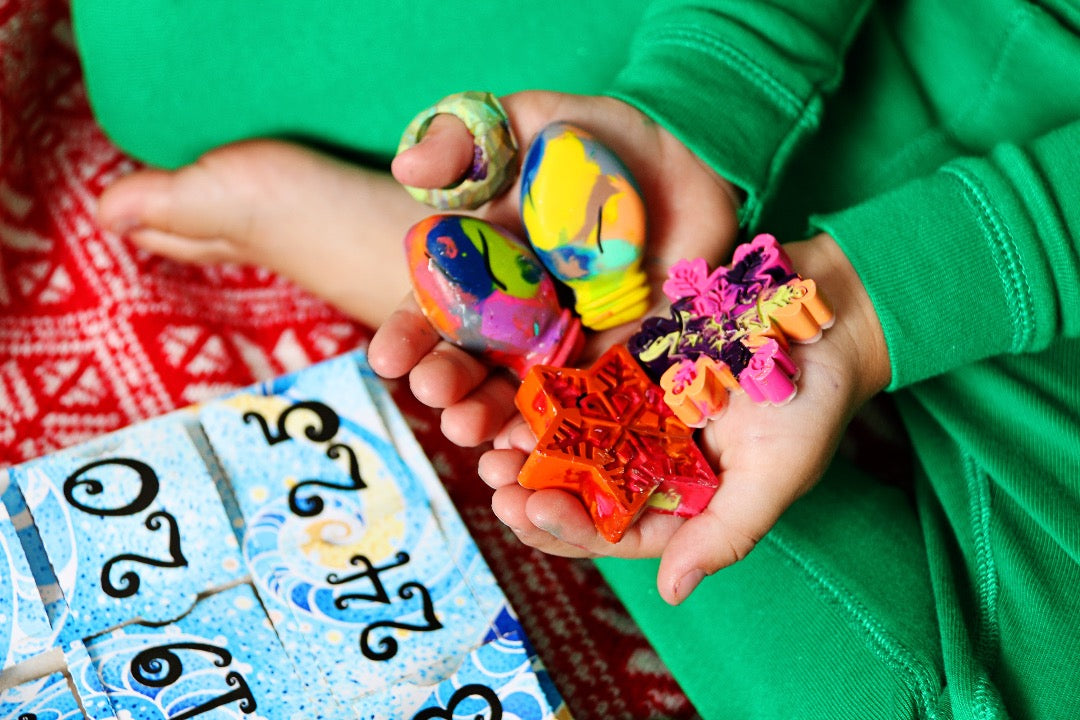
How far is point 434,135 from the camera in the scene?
0.80 m

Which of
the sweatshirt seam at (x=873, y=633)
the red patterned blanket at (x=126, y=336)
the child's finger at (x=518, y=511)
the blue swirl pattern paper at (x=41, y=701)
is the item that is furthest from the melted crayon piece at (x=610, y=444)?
the blue swirl pattern paper at (x=41, y=701)

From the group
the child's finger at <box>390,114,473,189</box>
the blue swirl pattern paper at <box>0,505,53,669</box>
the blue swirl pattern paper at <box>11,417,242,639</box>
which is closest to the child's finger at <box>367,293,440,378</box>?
the child's finger at <box>390,114,473,189</box>

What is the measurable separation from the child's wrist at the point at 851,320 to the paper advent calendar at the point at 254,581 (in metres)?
0.37

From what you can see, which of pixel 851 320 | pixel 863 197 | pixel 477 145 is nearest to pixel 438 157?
pixel 477 145

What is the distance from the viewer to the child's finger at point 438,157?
77cm

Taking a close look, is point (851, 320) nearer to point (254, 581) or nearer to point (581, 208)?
point (581, 208)

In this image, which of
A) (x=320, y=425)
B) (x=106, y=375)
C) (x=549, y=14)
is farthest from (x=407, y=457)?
(x=549, y=14)

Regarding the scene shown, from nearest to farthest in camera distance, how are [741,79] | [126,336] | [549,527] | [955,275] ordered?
[549,527], [955,275], [741,79], [126,336]

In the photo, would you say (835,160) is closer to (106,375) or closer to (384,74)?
(384,74)

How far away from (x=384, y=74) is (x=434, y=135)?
0.27m

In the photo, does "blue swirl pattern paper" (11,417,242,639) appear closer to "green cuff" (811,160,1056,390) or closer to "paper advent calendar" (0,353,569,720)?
"paper advent calendar" (0,353,569,720)

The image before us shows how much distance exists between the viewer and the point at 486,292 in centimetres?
76

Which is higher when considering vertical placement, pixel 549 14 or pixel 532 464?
pixel 549 14

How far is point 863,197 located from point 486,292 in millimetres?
468
